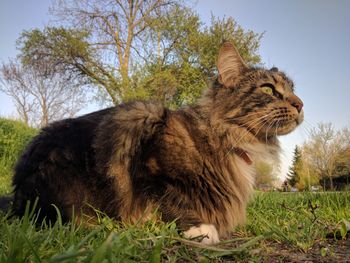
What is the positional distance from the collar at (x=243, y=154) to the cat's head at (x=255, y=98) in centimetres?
19

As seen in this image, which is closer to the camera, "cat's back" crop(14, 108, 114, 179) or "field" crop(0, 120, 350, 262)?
"field" crop(0, 120, 350, 262)

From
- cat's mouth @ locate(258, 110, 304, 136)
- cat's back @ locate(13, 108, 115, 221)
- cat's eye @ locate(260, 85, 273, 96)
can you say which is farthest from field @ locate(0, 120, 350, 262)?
cat's eye @ locate(260, 85, 273, 96)

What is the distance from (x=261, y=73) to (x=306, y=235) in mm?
1663

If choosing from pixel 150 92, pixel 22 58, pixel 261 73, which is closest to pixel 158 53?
pixel 150 92

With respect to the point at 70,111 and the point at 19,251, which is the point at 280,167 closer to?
the point at 19,251

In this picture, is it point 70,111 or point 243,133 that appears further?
point 70,111

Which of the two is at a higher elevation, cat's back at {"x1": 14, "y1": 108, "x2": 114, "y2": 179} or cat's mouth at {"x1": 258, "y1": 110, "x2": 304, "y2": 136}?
cat's mouth at {"x1": 258, "y1": 110, "x2": 304, "y2": 136}

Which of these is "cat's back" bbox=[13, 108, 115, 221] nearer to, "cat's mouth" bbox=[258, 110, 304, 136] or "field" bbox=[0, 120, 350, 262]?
"field" bbox=[0, 120, 350, 262]

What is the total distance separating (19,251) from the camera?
0.95 meters

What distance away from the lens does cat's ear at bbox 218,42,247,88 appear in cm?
305

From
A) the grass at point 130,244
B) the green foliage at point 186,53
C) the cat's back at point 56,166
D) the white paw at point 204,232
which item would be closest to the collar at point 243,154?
the grass at point 130,244

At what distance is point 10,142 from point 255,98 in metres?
7.22

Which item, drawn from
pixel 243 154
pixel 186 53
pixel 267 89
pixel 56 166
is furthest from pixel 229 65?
pixel 186 53

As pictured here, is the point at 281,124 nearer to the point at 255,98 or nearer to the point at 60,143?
the point at 255,98
